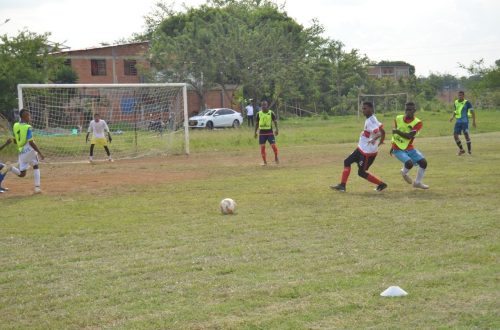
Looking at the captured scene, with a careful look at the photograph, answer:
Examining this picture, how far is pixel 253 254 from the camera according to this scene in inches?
325

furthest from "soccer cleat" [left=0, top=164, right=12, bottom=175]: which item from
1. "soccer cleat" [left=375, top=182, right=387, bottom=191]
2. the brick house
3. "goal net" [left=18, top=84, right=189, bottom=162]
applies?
the brick house

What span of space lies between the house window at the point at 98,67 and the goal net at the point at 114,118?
28.8 metres

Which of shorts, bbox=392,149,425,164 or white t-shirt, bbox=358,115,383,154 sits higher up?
white t-shirt, bbox=358,115,383,154

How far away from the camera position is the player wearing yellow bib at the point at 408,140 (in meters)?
13.5

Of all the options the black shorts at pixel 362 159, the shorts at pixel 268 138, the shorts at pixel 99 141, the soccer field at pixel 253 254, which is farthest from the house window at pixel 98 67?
the black shorts at pixel 362 159

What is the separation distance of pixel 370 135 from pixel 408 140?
0.85 metres

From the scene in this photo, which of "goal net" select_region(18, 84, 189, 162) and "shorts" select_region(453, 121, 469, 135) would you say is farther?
"goal net" select_region(18, 84, 189, 162)

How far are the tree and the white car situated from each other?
12432 mm

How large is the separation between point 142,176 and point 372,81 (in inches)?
1876

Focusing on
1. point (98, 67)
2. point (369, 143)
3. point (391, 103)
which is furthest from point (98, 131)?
point (391, 103)

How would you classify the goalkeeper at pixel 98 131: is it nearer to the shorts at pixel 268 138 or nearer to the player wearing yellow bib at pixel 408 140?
the shorts at pixel 268 138

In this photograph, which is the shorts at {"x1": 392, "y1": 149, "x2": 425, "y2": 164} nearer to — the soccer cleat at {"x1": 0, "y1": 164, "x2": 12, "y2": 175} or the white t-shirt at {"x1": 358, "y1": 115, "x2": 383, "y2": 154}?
the white t-shirt at {"x1": 358, "y1": 115, "x2": 383, "y2": 154}

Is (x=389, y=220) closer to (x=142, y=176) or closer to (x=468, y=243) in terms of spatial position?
(x=468, y=243)

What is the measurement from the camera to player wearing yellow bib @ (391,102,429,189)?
533 inches
